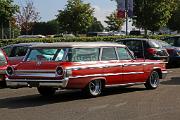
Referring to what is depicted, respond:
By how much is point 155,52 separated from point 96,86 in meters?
9.88

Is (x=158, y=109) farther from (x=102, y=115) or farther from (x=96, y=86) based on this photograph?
(x=96, y=86)

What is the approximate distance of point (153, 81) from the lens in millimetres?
14711

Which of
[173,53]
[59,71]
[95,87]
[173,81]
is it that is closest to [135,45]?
[173,53]

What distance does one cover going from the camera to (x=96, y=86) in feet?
41.8

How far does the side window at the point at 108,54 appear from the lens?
13137 millimetres

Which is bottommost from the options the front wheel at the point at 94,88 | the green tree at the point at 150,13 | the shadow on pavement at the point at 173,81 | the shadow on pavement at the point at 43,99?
the shadow on pavement at the point at 43,99

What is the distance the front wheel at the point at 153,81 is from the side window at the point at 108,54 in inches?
63.0

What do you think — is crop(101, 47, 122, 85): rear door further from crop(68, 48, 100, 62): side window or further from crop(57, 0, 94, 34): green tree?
crop(57, 0, 94, 34): green tree

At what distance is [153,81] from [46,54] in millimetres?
3727

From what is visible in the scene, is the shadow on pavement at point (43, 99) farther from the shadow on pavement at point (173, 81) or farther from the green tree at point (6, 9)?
the green tree at point (6, 9)

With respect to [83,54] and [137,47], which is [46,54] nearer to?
[83,54]

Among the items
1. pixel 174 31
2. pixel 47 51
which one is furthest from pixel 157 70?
pixel 174 31

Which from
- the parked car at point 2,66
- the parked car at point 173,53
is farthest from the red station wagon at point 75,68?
the parked car at point 173,53

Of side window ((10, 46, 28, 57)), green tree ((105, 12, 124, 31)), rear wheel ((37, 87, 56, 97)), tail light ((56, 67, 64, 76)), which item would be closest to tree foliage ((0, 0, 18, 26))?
side window ((10, 46, 28, 57))
